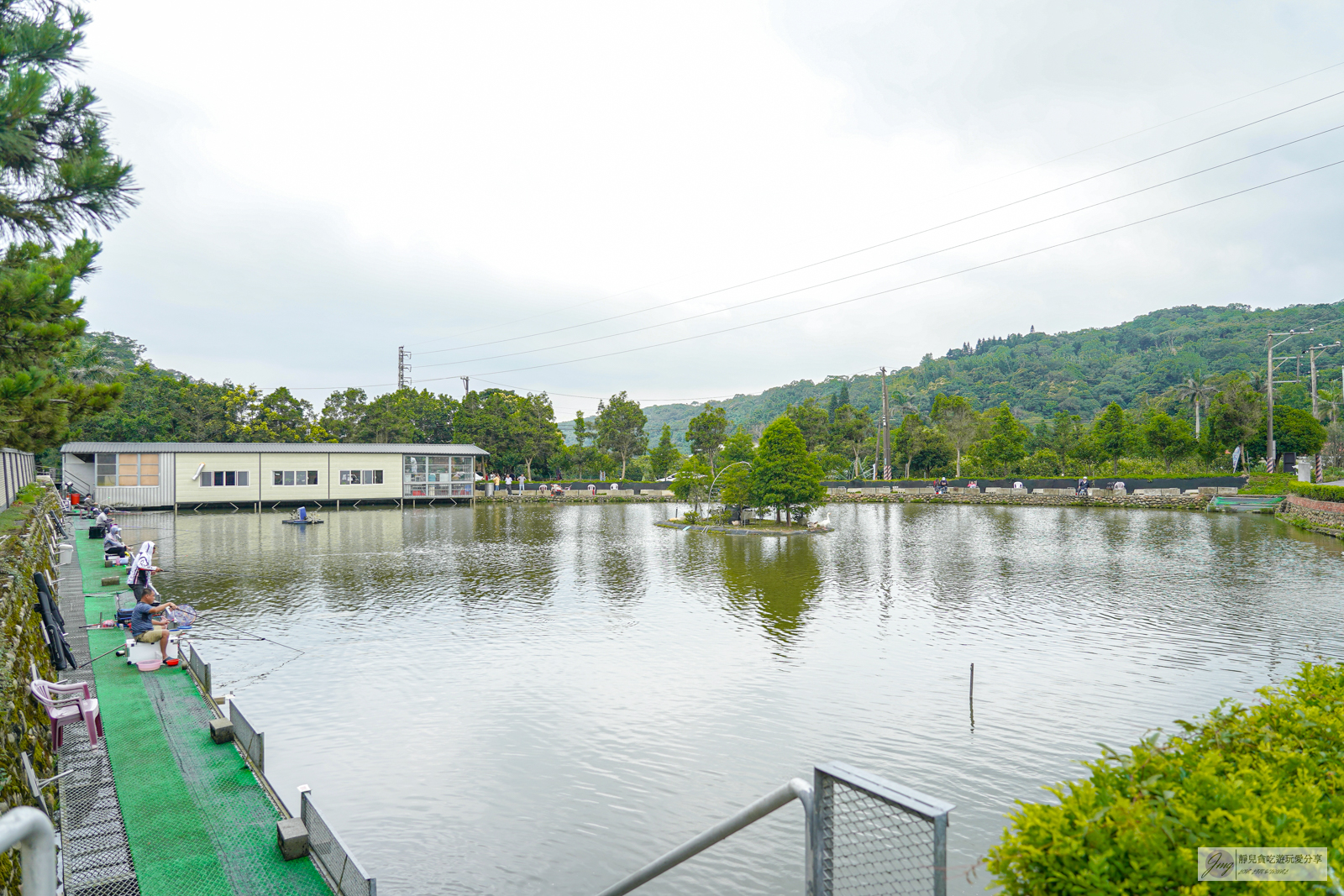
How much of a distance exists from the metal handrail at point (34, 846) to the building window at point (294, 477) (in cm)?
5199

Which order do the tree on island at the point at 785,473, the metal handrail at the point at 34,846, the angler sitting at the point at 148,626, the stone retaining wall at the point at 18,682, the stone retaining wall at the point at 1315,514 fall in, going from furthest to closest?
the tree on island at the point at 785,473
the stone retaining wall at the point at 1315,514
the angler sitting at the point at 148,626
the stone retaining wall at the point at 18,682
the metal handrail at the point at 34,846

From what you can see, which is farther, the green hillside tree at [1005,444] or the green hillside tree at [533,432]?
the green hillside tree at [533,432]

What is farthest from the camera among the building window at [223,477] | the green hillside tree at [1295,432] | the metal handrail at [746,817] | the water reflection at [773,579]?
the green hillside tree at [1295,432]

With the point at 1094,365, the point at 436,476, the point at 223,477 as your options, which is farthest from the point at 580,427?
the point at 1094,365

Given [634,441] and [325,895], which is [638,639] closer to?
[325,895]

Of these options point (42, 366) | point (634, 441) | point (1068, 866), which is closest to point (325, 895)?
point (1068, 866)

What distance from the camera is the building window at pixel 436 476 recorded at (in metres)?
53.2

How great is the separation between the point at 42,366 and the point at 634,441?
67.6 m

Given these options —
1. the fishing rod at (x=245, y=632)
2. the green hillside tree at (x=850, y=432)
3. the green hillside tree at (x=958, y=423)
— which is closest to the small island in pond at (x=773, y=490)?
the fishing rod at (x=245, y=632)

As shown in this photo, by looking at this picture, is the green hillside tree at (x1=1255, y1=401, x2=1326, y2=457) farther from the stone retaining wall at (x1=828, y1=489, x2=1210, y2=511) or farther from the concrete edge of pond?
the concrete edge of pond

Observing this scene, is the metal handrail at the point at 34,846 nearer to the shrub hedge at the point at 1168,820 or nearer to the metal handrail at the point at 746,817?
the metal handrail at the point at 746,817

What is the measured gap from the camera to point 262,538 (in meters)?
31.3

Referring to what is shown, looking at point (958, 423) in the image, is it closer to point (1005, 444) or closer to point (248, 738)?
point (1005, 444)

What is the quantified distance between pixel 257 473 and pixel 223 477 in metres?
1.90
